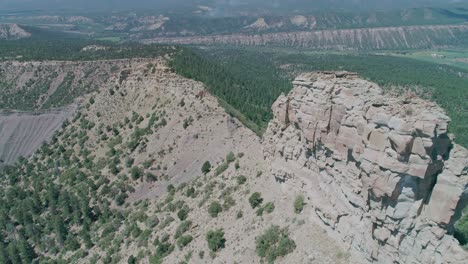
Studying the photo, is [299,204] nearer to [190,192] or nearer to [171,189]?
[190,192]

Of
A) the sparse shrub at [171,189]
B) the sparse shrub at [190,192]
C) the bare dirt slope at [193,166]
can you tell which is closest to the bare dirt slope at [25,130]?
the bare dirt slope at [193,166]

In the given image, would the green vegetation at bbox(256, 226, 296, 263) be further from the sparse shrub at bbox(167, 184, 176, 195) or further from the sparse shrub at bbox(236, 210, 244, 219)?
the sparse shrub at bbox(167, 184, 176, 195)

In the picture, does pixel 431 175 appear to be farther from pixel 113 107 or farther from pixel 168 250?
pixel 113 107

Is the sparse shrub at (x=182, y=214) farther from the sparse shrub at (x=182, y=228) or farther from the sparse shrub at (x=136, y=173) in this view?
the sparse shrub at (x=136, y=173)

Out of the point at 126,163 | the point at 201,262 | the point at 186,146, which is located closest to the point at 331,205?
the point at 201,262

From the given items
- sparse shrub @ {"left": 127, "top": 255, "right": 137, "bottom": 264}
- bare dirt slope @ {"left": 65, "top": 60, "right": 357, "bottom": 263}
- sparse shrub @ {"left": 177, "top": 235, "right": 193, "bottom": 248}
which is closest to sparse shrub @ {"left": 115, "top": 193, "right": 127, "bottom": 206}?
bare dirt slope @ {"left": 65, "top": 60, "right": 357, "bottom": 263}

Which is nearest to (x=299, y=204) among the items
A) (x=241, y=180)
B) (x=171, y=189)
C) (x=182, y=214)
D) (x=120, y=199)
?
(x=241, y=180)

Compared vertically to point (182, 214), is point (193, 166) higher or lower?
lower
